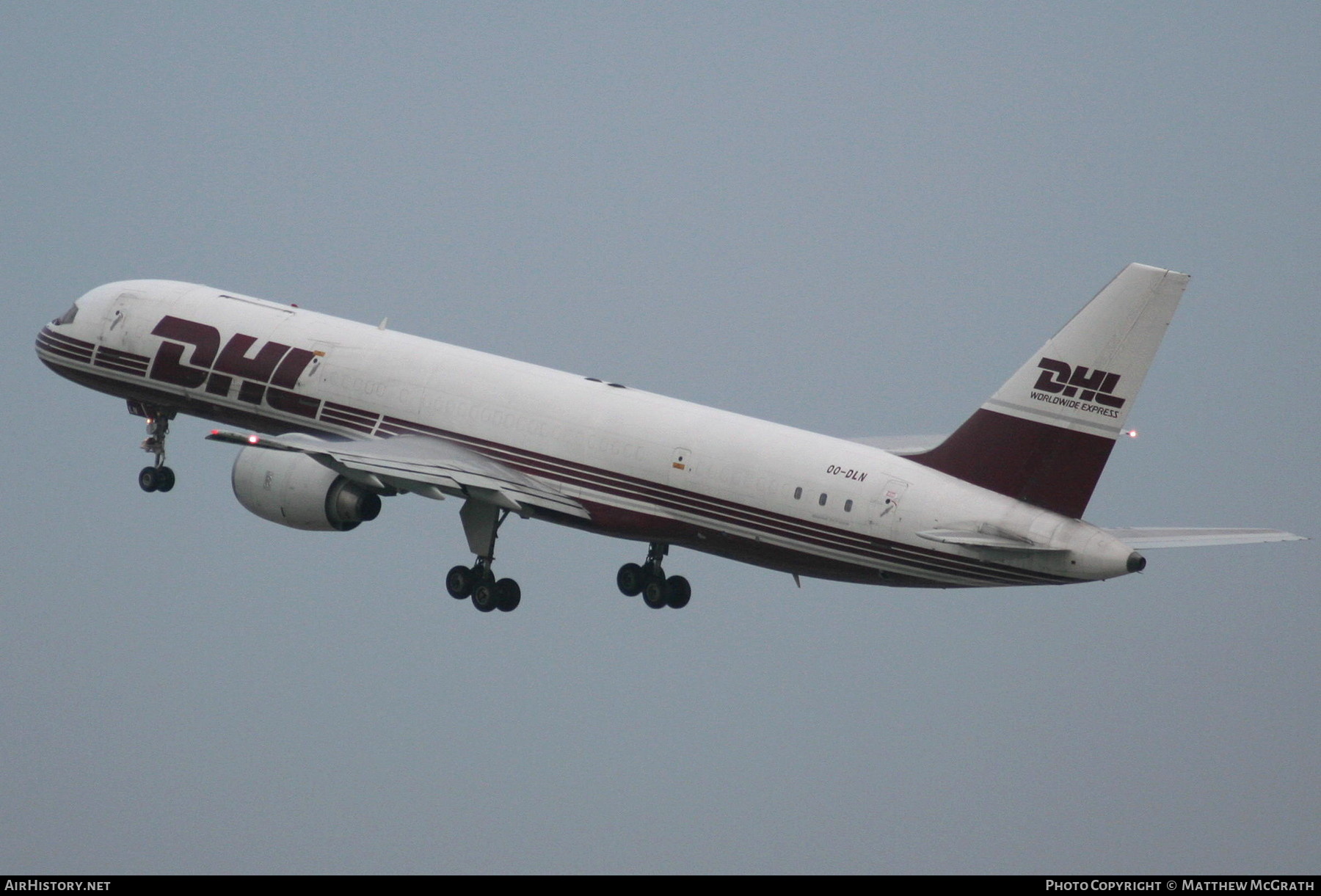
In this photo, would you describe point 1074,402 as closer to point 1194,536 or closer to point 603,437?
point 1194,536

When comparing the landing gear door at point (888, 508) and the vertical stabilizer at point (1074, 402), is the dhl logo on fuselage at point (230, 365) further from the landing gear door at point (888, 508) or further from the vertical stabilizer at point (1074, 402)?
the vertical stabilizer at point (1074, 402)

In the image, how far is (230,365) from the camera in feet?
178

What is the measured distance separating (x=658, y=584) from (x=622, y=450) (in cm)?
489

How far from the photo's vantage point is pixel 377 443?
170 ft

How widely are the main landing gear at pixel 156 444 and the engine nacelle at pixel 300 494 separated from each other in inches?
247

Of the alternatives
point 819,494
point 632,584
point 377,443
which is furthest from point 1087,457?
point 377,443

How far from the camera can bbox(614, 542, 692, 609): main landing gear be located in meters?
53.5

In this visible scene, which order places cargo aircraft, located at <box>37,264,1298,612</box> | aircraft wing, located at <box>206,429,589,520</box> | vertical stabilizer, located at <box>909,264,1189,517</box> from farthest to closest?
aircraft wing, located at <box>206,429,589,520</box>, cargo aircraft, located at <box>37,264,1298,612</box>, vertical stabilizer, located at <box>909,264,1189,517</box>

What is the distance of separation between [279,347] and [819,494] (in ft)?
48.4

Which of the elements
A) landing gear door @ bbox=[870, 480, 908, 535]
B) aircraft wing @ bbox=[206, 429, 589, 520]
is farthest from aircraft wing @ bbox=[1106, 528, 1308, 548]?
aircraft wing @ bbox=[206, 429, 589, 520]

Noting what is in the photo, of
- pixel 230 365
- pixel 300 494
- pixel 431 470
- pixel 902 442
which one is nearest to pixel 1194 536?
pixel 902 442

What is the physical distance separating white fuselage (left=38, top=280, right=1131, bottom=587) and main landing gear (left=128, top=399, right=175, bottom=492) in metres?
0.95

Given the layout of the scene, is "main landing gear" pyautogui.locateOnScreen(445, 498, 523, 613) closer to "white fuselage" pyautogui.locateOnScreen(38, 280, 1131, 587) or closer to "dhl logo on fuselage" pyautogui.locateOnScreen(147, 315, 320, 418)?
"white fuselage" pyautogui.locateOnScreen(38, 280, 1131, 587)

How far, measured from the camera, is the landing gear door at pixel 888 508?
46.4 meters
